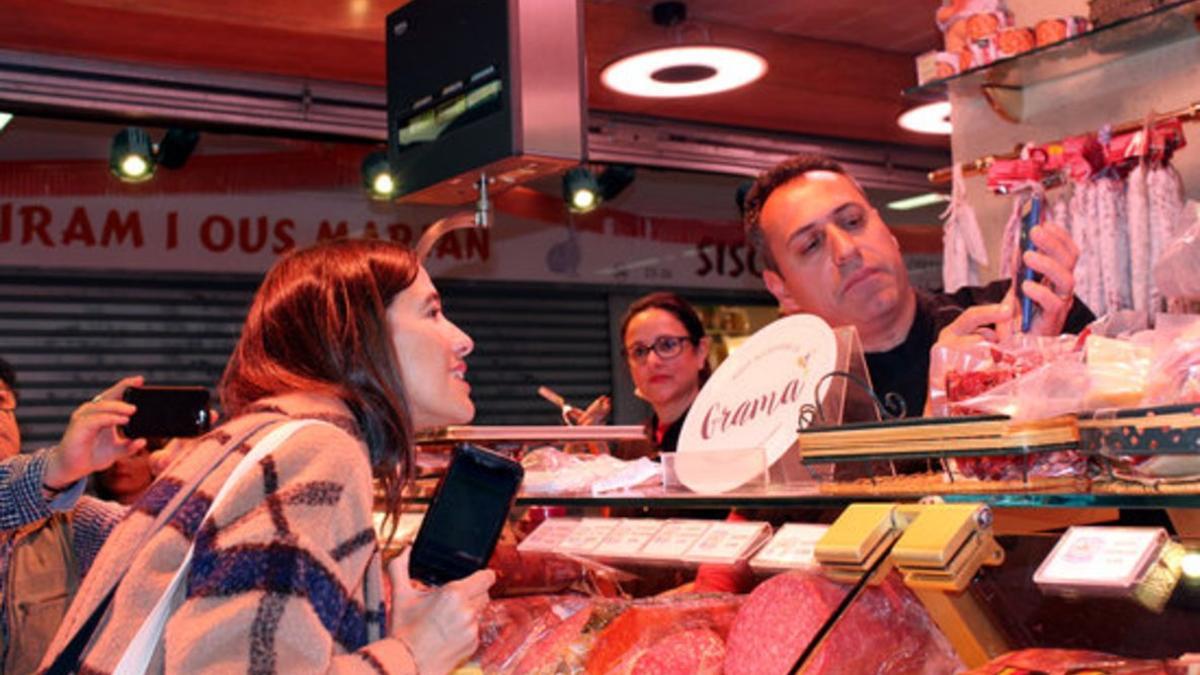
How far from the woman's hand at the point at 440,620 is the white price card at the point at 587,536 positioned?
0.16m

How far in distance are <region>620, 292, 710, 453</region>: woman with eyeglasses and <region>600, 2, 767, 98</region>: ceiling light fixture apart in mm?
1172

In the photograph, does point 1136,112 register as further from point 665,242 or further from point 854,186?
point 665,242

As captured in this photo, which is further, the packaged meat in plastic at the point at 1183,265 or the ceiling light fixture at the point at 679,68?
the ceiling light fixture at the point at 679,68

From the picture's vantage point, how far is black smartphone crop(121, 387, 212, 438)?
9.49 feet

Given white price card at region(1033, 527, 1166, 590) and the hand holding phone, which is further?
the hand holding phone

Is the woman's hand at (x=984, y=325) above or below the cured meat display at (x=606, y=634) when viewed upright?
above

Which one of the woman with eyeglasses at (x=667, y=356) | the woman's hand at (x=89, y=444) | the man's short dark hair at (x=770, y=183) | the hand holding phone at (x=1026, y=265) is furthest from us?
the woman with eyeglasses at (x=667, y=356)

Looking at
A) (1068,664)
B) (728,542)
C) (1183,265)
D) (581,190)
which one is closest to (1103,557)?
(1068,664)

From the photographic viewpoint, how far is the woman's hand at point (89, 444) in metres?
3.06

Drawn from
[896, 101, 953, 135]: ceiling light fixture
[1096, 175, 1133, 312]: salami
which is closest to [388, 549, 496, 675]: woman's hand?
[1096, 175, 1133, 312]: salami

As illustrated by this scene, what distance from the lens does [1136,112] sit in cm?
315

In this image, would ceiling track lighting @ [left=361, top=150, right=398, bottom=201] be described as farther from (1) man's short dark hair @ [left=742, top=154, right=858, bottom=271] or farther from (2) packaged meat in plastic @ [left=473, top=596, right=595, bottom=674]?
(2) packaged meat in plastic @ [left=473, top=596, right=595, bottom=674]

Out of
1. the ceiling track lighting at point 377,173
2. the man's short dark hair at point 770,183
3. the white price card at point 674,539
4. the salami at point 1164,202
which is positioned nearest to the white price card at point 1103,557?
the white price card at point 674,539

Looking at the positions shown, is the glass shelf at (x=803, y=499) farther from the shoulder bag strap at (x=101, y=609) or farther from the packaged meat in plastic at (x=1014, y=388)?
the shoulder bag strap at (x=101, y=609)
